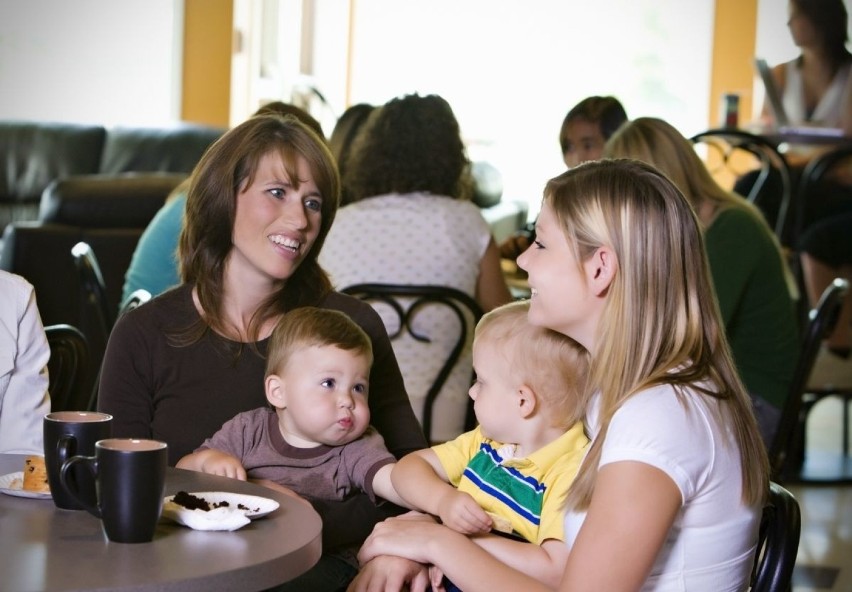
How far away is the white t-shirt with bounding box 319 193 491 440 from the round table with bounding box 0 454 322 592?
77.3 inches

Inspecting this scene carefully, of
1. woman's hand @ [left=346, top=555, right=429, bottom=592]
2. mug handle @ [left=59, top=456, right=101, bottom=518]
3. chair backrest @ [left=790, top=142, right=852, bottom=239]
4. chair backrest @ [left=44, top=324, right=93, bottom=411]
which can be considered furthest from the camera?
chair backrest @ [left=790, top=142, right=852, bottom=239]

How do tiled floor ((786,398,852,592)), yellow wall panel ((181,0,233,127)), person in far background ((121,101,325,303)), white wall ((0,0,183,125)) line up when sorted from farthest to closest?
yellow wall panel ((181,0,233,127)), white wall ((0,0,183,125)), tiled floor ((786,398,852,592)), person in far background ((121,101,325,303))

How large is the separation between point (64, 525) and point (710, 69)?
985cm

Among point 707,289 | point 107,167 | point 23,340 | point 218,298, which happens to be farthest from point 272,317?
point 107,167

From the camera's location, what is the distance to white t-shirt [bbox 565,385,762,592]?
4.32 ft

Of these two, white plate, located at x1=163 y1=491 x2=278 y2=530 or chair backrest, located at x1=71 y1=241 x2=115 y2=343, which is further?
chair backrest, located at x1=71 y1=241 x2=115 y2=343

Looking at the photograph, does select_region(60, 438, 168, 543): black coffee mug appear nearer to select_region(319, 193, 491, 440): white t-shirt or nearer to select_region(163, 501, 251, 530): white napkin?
select_region(163, 501, 251, 530): white napkin

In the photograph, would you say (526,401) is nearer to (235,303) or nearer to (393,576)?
(393,576)

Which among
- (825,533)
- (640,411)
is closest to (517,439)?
(640,411)

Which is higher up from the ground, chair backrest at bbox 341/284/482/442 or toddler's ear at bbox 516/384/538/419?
toddler's ear at bbox 516/384/538/419

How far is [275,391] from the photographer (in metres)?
1.81

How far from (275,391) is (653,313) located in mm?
624

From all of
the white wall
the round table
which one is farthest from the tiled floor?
the white wall

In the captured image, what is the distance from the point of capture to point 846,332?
5.02m
